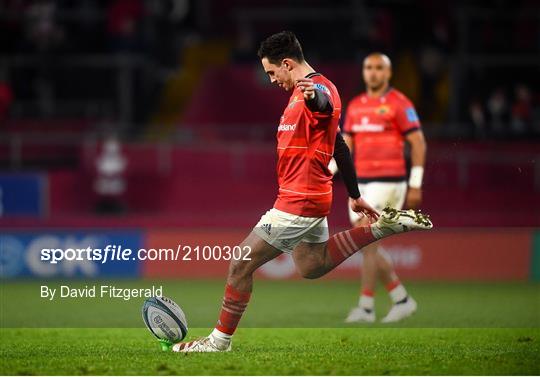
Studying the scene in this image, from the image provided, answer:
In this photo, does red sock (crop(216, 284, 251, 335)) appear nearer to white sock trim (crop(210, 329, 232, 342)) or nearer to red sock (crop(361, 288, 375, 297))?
white sock trim (crop(210, 329, 232, 342))

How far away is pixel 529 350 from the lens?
8.84 meters

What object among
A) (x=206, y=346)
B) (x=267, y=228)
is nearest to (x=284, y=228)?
(x=267, y=228)

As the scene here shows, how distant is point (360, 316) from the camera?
1109 cm

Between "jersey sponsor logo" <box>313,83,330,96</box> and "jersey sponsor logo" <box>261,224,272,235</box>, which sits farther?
"jersey sponsor logo" <box>261,224,272,235</box>

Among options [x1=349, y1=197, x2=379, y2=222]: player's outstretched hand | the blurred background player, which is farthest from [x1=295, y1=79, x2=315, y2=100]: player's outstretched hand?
the blurred background player

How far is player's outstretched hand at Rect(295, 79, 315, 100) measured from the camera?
25.2ft

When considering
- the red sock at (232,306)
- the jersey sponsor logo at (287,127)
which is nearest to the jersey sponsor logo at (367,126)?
the jersey sponsor logo at (287,127)

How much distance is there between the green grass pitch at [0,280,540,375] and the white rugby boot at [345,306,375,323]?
8.3 inches

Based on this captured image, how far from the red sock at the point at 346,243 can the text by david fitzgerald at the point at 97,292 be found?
5524 millimetres

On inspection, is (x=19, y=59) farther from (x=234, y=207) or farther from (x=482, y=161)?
(x=482, y=161)

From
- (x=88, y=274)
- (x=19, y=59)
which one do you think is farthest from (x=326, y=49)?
(x=88, y=274)

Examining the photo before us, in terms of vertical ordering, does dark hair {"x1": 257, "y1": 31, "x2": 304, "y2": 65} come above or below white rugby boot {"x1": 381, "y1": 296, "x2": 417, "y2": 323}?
above

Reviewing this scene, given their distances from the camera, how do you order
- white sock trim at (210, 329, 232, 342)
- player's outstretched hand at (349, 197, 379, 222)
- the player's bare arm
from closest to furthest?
white sock trim at (210, 329, 232, 342) → player's outstretched hand at (349, 197, 379, 222) → the player's bare arm

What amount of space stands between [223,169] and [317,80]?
9.93 metres
